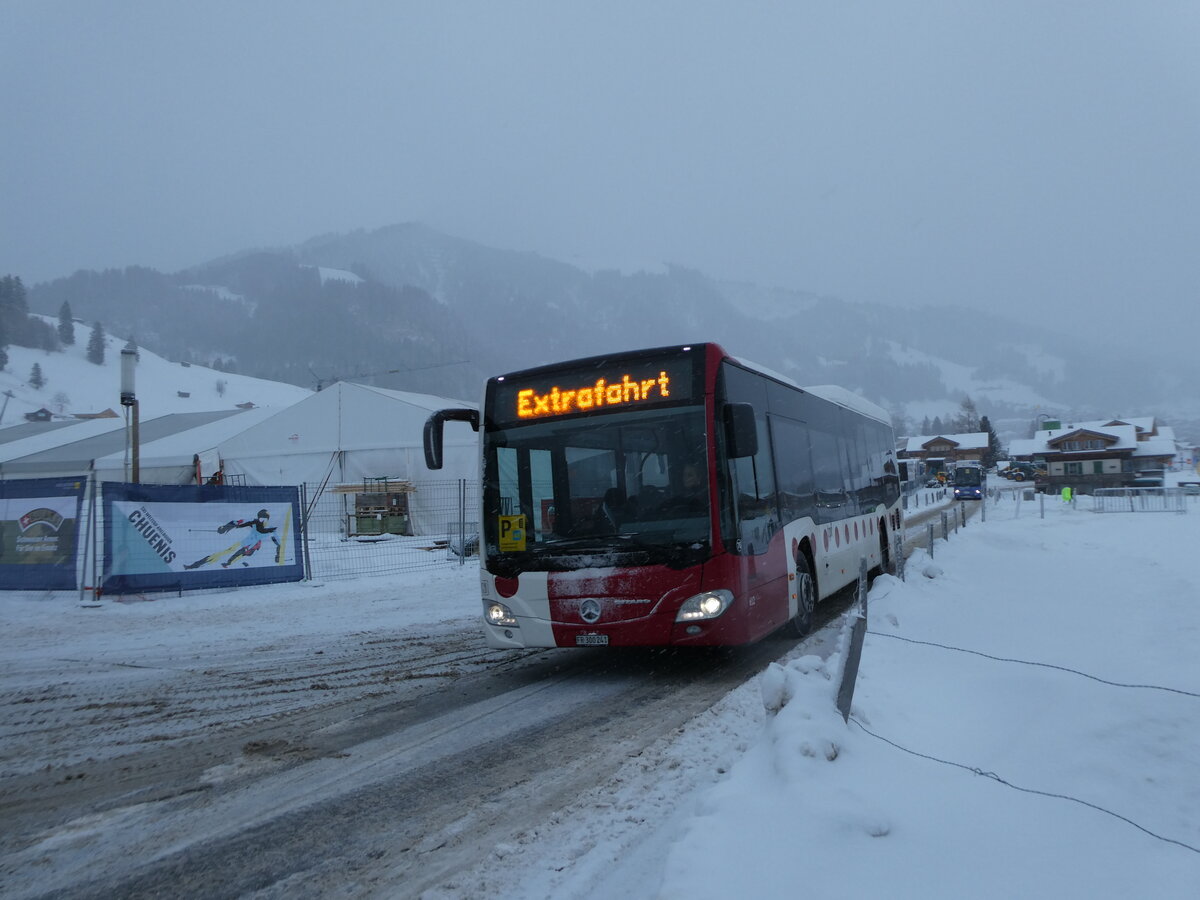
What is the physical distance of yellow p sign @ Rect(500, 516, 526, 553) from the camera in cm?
709

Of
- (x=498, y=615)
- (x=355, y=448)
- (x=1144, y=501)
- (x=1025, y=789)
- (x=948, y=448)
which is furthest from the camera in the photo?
(x=948, y=448)

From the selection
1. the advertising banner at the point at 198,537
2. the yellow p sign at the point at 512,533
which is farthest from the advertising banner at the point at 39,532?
the yellow p sign at the point at 512,533

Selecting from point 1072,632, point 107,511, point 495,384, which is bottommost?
point 1072,632

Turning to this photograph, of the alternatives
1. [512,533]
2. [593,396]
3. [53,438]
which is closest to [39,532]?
[512,533]

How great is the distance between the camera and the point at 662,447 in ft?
22.3

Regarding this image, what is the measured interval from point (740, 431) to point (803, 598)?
297 centimetres

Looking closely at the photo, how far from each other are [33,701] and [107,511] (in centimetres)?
649

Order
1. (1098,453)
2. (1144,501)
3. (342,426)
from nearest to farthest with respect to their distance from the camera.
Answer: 1. (342,426)
2. (1144,501)
3. (1098,453)

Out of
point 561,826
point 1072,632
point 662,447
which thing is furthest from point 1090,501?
point 561,826

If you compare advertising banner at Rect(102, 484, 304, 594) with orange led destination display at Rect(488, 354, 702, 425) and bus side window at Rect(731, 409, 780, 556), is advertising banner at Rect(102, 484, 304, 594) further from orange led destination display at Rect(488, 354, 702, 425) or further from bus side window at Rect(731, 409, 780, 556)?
bus side window at Rect(731, 409, 780, 556)

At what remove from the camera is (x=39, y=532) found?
13227 mm

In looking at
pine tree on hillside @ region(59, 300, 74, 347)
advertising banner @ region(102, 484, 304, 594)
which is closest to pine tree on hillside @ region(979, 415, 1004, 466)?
advertising banner @ region(102, 484, 304, 594)

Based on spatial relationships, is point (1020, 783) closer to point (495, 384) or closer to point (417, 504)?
point (495, 384)

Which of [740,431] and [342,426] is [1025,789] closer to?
[740,431]
